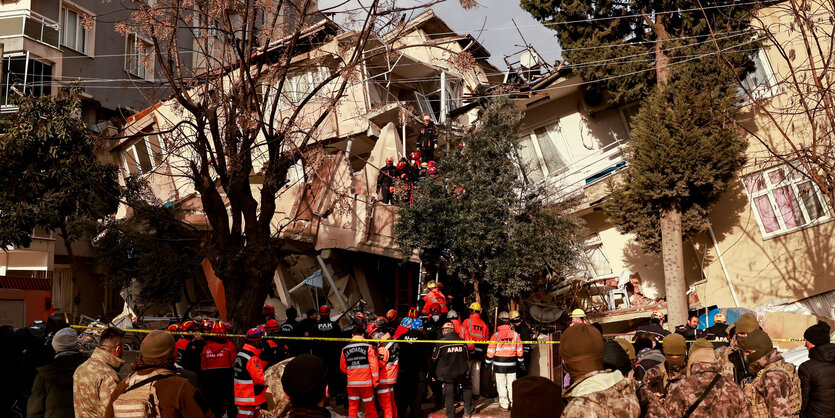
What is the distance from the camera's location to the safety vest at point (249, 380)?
9.26 metres

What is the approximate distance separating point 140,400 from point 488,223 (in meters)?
11.5

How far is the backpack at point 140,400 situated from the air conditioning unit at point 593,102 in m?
17.4

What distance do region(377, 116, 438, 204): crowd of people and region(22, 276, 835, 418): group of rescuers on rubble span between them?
3.82 meters

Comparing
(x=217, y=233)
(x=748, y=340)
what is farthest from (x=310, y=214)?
(x=748, y=340)

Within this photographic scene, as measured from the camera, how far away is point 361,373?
34.1ft

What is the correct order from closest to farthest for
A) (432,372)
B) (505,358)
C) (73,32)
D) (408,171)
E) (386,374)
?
(386,374), (432,372), (505,358), (408,171), (73,32)

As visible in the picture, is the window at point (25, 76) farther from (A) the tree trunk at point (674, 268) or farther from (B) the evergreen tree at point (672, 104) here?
(A) the tree trunk at point (674, 268)

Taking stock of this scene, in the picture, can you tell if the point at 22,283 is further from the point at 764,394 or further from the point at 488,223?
the point at 764,394

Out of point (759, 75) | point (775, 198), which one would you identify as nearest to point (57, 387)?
point (775, 198)

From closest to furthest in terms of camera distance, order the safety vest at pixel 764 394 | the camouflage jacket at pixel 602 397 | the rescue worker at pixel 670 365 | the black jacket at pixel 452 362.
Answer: the camouflage jacket at pixel 602 397 → the rescue worker at pixel 670 365 → the safety vest at pixel 764 394 → the black jacket at pixel 452 362

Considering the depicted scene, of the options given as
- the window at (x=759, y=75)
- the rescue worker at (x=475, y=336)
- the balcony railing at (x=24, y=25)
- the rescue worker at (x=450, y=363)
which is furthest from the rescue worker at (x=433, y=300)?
the balcony railing at (x=24, y=25)

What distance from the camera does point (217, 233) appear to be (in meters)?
12.3

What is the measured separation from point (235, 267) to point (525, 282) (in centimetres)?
652

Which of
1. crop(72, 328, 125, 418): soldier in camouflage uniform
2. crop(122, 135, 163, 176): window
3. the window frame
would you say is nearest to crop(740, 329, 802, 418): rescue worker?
crop(72, 328, 125, 418): soldier in camouflage uniform
